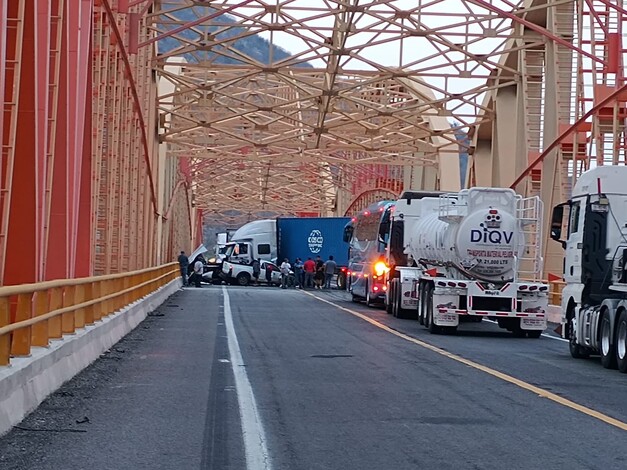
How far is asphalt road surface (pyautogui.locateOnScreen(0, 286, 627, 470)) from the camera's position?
9.88 m

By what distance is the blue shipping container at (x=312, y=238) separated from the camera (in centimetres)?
6925

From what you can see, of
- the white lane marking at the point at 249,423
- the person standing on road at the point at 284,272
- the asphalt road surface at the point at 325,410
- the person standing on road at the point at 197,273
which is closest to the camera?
the white lane marking at the point at 249,423

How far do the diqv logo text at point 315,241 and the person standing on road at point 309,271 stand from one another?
373 centimetres

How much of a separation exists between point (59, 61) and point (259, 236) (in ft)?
195

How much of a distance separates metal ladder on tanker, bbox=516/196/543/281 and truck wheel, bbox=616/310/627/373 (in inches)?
325

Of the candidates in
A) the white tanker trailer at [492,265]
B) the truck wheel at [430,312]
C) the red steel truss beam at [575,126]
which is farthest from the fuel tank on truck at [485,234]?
the red steel truss beam at [575,126]

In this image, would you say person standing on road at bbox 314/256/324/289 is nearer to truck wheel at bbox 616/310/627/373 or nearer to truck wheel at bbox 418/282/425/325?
truck wheel at bbox 418/282/425/325

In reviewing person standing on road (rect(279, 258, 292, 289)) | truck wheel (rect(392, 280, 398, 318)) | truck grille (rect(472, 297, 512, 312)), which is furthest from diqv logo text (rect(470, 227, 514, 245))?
person standing on road (rect(279, 258, 292, 289))

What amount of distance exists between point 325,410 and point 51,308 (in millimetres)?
3685

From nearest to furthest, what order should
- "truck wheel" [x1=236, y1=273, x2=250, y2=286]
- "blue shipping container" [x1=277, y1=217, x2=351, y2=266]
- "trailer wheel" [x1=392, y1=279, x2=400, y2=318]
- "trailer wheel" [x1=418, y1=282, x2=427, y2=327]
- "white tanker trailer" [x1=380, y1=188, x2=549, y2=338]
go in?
"white tanker trailer" [x1=380, y1=188, x2=549, y2=338]
"trailer wheel" [x1=418, y1=282, x2=427, y2=327]
"trailer wheel" [x1=392, y1=279, x2=400, y2=318]
"blue shipping container" [x1=277, y1=217, x2=351, y2=266]
"truck wheel" [x1=236, y1=273, x2=250, y2=286]

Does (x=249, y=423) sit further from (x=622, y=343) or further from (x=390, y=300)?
(x=390, y=300)

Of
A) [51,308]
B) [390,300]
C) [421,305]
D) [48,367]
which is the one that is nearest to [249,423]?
[48,367]

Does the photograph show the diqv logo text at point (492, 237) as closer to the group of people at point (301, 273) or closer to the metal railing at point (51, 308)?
the metal railing at point (51, 308)

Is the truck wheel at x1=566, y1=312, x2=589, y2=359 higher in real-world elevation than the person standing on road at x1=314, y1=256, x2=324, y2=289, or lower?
lower
